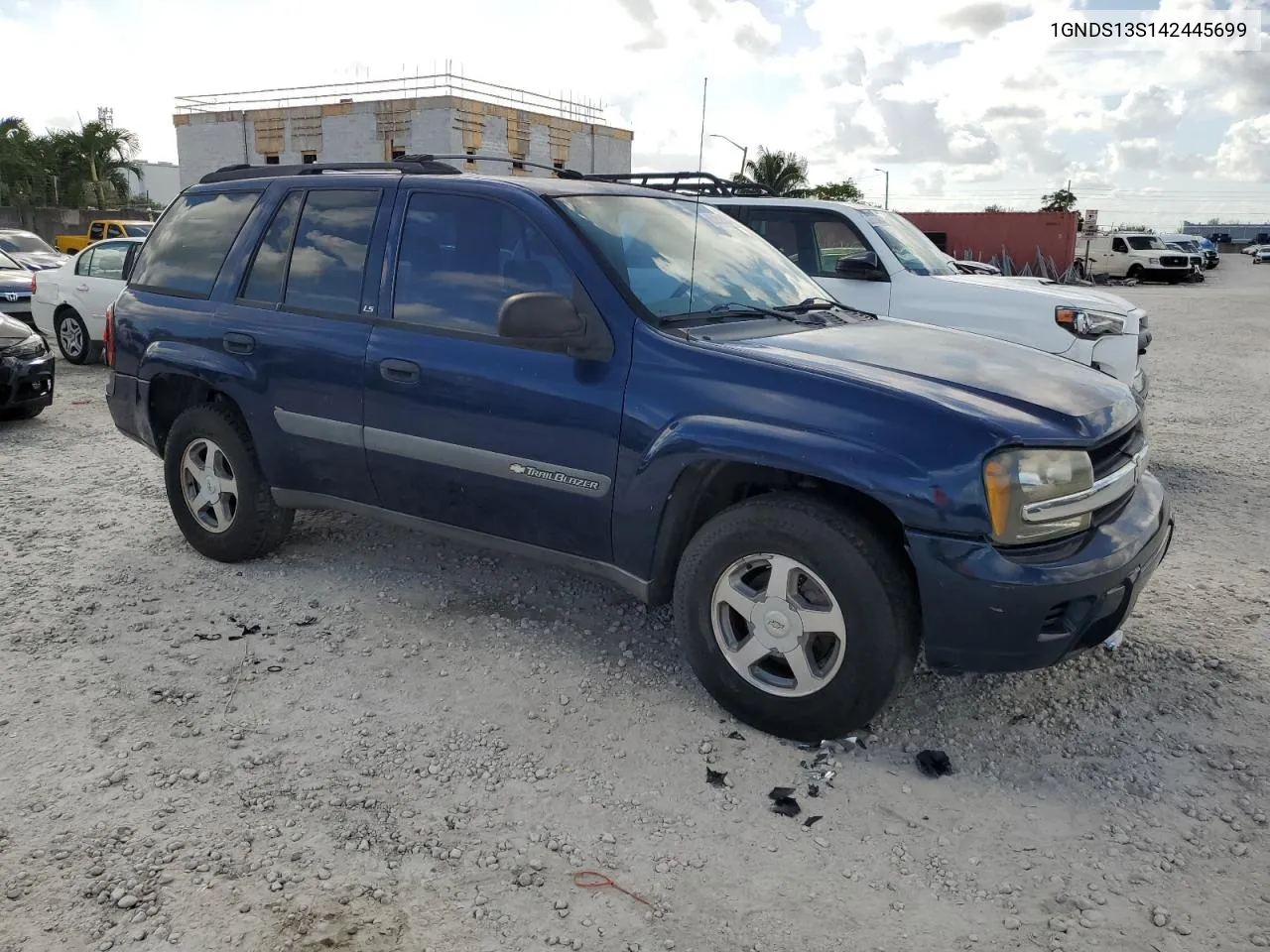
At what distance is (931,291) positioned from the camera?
7.73 meters

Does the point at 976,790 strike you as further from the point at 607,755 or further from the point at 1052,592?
the point at 607,755

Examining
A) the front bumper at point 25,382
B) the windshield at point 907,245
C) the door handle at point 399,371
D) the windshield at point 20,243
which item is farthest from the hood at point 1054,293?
the windshield at point 20,243

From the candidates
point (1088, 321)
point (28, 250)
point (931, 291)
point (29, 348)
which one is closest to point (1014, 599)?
point (1088, 321)

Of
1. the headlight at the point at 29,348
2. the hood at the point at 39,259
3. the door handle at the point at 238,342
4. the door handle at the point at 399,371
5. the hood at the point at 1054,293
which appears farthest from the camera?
the hood at the point at 39,259

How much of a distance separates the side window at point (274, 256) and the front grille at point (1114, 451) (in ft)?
11.0

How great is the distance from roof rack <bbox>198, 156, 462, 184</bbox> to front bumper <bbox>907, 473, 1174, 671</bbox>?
8.48 feet

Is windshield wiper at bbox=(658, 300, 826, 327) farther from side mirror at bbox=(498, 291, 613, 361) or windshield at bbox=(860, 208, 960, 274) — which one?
windshield at bbox=(860, 208, 960, 274)

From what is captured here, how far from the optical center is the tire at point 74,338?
11.8m

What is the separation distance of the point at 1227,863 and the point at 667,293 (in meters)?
2.51

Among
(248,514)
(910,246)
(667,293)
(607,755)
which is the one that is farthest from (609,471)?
(910,246)

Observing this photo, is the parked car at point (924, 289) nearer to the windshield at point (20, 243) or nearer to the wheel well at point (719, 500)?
the wheel well at point (719, 500)

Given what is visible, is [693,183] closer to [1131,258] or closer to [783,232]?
[783,232]

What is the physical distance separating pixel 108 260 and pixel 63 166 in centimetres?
3647

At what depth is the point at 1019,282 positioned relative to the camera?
812 cm
